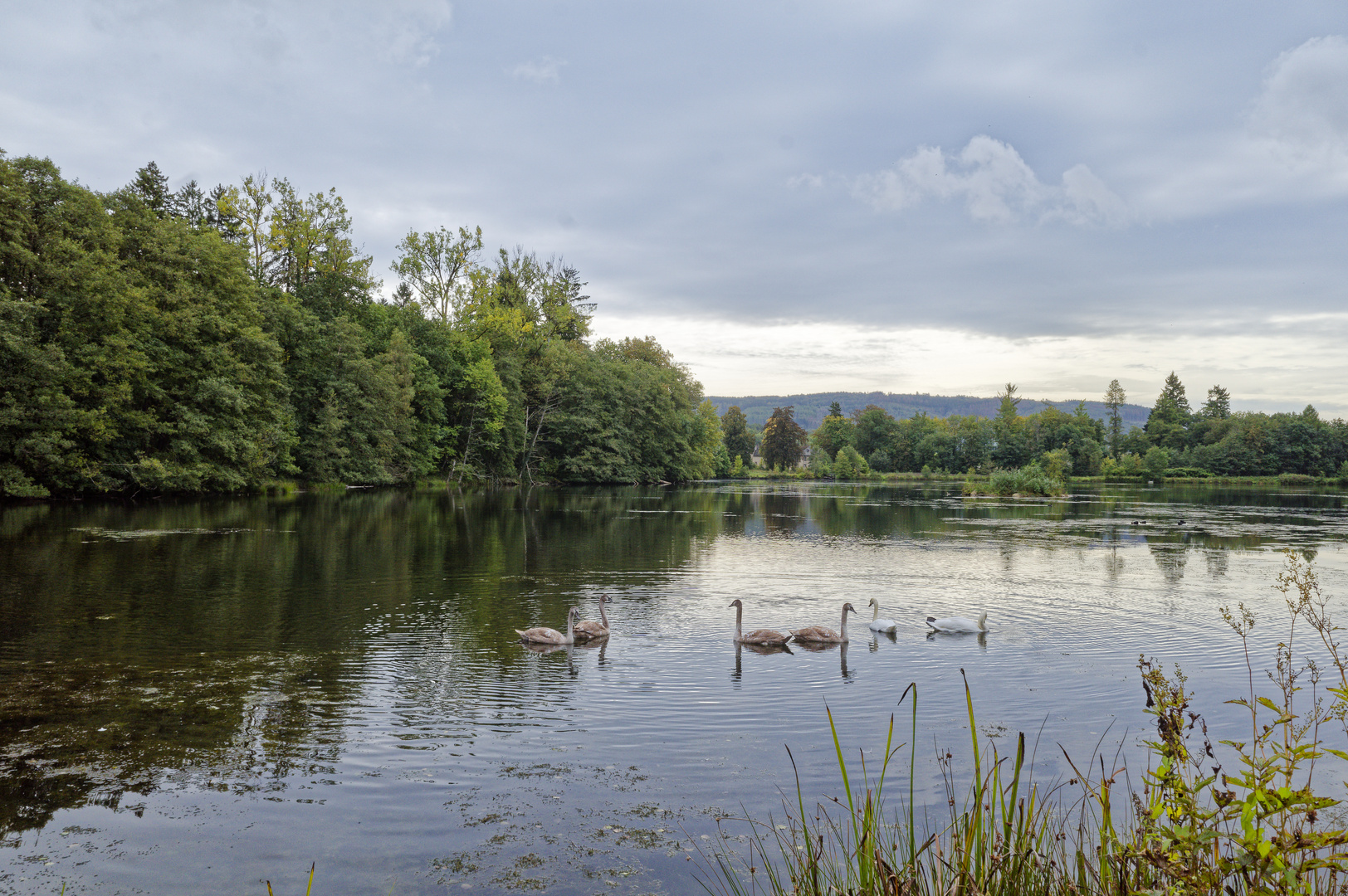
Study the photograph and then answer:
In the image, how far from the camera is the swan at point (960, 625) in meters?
12.5

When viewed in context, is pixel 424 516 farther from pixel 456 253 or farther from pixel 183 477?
pixel 456 253

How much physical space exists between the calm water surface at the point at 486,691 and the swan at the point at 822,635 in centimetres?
66

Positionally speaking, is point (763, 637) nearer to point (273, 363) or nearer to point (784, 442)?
point (273, 363)

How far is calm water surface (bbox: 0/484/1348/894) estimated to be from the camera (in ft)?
18.1

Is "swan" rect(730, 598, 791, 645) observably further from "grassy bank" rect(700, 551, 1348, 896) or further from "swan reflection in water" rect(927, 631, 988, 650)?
"grassy bank" rect(700, 551, 1348, 896)

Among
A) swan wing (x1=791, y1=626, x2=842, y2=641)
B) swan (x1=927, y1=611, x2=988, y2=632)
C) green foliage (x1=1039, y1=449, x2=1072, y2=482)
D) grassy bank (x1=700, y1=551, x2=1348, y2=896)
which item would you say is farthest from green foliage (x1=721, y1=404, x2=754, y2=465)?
grassy bank (x1=700, y1=551, x2=1348, y2=896)

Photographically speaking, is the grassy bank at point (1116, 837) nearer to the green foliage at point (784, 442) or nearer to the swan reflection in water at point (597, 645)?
the swan reflection in water at point (597, 645)

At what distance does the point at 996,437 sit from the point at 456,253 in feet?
291

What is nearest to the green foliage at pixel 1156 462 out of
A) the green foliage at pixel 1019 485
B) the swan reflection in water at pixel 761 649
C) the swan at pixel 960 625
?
the green foliage at pixel 1019 485

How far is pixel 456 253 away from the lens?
2596 inches

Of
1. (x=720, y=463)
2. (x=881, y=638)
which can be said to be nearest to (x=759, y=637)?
(x=881, y=638)

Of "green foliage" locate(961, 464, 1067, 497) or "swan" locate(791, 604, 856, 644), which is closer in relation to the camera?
"swan" locate(791, 604, 856, 644)

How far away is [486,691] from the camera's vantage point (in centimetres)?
922

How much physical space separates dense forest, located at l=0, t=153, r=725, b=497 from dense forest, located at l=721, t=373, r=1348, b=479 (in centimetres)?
4507
